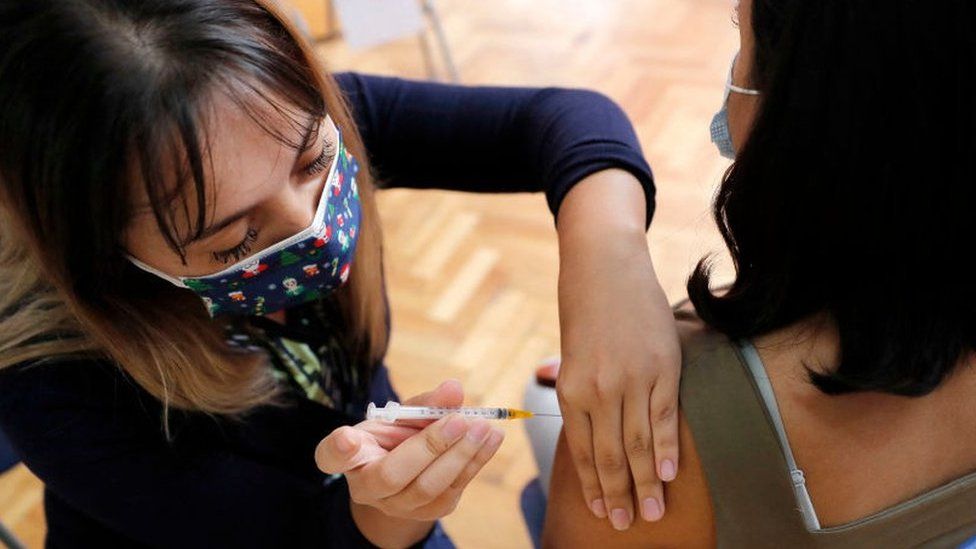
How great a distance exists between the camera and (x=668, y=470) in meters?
0.81

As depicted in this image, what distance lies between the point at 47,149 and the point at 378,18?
240 centimetres

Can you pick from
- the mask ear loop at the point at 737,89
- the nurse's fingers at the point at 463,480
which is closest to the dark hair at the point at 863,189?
the mask ear loop at the point at 737,89

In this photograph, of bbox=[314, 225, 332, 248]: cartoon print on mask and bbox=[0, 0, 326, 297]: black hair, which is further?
bbox=[314, 225, 332, 248]: cartoon print on mask

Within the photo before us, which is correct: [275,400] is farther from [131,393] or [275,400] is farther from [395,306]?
[395,306]

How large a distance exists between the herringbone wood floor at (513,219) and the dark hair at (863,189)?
0.92 m

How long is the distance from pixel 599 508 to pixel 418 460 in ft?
0.70

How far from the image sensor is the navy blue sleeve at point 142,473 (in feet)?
3.17

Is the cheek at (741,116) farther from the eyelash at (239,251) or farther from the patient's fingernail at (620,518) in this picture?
the eyelash at (239,251)

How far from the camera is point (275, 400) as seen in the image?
1.14 m

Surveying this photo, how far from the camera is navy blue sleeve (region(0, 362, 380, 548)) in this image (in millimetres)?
965

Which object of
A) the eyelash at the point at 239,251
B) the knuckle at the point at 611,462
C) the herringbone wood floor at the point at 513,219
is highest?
the eyelash at the point at 239,251

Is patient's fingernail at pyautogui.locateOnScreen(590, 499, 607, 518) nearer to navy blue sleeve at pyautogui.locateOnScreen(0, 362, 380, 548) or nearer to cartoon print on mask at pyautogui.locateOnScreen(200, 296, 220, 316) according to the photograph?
navy blue sleeve at pyautogui.locateOnScreen(0, 362, 380, 548)

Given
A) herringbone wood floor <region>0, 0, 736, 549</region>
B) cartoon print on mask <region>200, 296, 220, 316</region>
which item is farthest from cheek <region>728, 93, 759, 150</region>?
herringbone wood floor <region>0, 0, 736, 549</region>

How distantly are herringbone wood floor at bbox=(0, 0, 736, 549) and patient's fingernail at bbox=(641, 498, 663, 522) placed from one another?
92 cm
